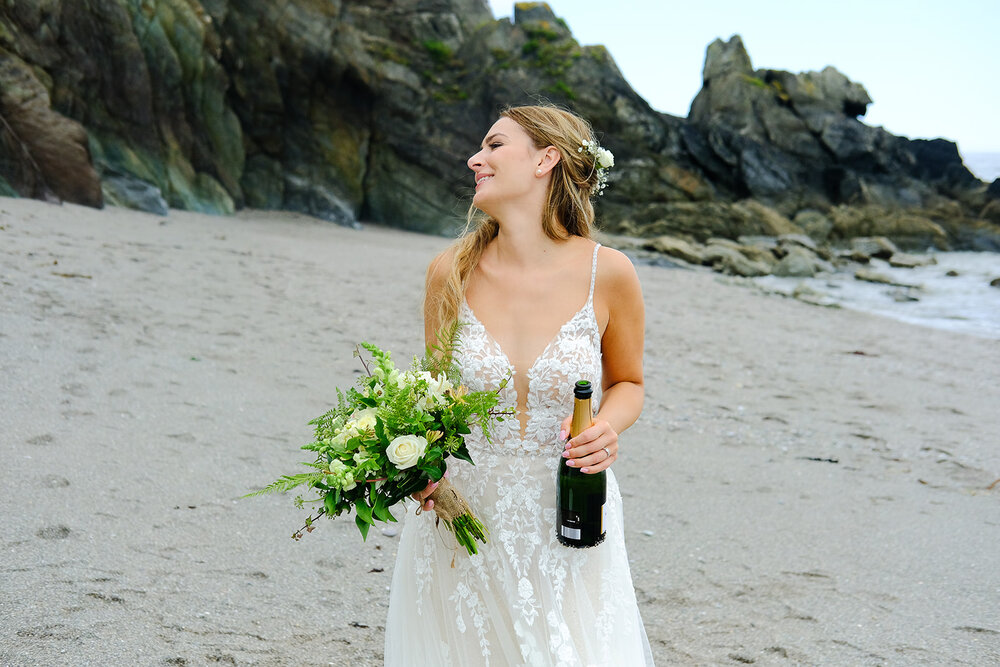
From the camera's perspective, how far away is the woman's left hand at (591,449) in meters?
2.25

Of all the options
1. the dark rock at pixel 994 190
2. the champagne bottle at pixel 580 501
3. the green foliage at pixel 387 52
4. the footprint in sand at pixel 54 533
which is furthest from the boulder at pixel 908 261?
the champagne bottle at pixel 580 501

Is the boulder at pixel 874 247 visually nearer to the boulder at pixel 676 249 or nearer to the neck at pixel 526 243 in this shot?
the boulder at pixel 676 249

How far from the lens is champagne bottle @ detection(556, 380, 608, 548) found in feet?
7.73

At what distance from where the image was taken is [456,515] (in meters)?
2.37

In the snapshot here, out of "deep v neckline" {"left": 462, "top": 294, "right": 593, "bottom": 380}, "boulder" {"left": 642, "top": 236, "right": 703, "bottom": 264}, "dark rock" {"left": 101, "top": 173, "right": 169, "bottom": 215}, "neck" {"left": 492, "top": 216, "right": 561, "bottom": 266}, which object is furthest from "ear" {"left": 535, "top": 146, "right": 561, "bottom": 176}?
"boulder" {"left": 642, "top": 236, "right": 703, "bottom": 264}

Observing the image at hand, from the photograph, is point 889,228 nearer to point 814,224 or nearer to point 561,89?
point 814,224

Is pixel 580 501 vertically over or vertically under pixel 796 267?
under

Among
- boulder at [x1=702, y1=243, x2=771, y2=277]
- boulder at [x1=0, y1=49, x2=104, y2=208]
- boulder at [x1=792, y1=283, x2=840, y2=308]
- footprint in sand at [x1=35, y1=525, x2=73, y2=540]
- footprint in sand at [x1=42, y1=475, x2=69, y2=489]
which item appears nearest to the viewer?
footprint in sand at [x1=35, y1=525, x2=73, y2=540]

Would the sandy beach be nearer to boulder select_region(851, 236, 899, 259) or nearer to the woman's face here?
the woman's face

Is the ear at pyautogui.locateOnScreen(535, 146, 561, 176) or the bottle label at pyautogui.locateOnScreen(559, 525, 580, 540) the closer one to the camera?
the bottle label at pyautogui.locateOnScreen(559, 525, 580, 540)

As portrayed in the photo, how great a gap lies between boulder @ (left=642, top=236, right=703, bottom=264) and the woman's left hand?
19982mm

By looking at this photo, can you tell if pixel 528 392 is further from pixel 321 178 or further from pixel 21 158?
pixel 321 178

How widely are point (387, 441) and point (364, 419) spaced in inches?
4.1

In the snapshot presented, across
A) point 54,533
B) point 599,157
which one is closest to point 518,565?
point 599,157
